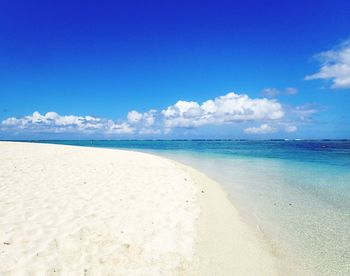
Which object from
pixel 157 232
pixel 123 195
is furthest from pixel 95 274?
pixel 123 195

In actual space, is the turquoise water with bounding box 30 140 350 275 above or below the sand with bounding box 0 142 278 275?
below

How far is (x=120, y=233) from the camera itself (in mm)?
6551

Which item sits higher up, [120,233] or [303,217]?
[120,233]

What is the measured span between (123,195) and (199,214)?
9.51ft

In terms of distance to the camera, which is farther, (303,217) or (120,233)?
(303,217)

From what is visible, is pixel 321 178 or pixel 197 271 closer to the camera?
pixel 197 271

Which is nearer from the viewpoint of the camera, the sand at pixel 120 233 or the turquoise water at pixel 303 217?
the sand at pixel 120 233

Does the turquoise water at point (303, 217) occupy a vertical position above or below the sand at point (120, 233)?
below

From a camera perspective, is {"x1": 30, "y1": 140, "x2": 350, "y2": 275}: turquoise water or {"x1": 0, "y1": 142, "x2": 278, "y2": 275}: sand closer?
{"x1": 0, "y1": 142, "x2": 278, "y2": 275}: sand

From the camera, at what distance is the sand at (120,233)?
516 cm

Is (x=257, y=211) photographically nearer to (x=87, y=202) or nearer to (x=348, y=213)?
(x=348, y=213)

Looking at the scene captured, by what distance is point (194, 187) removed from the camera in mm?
12922

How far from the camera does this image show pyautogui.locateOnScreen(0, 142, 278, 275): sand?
16.9 feet

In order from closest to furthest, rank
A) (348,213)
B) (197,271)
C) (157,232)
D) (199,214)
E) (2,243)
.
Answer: (197,271)
(2,243)
(157,232)
(199,214)
(348,213)
